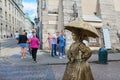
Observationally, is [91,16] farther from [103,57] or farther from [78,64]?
[78,64]

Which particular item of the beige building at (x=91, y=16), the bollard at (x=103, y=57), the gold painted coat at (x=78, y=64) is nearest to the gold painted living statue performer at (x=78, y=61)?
the gold painted coat at (x=78, y=64)

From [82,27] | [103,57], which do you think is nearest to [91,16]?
[103,57]

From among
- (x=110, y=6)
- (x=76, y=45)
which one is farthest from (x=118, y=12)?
(x=76, y=45)

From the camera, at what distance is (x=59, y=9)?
22766 millimetres

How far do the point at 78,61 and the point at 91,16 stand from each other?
1841cm

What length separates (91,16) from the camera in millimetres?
22797

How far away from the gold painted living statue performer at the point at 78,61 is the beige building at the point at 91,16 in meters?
16.6

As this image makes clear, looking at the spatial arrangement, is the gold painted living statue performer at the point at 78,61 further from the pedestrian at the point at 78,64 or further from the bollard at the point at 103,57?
the bollard at the point at 103,57

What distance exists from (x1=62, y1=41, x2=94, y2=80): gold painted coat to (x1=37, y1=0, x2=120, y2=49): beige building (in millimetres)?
16699

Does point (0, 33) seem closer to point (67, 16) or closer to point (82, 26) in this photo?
point (67, 16)

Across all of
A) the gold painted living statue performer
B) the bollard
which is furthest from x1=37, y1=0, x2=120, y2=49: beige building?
the gold painted living statue performer

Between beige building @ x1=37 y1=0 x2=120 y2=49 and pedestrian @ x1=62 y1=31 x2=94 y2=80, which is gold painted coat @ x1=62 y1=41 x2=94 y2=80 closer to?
pedestrian @ x1=62 y1=31 x2=94 y2=80

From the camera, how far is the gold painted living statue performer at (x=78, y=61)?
4.62 meters

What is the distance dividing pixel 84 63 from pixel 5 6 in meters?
56.2
